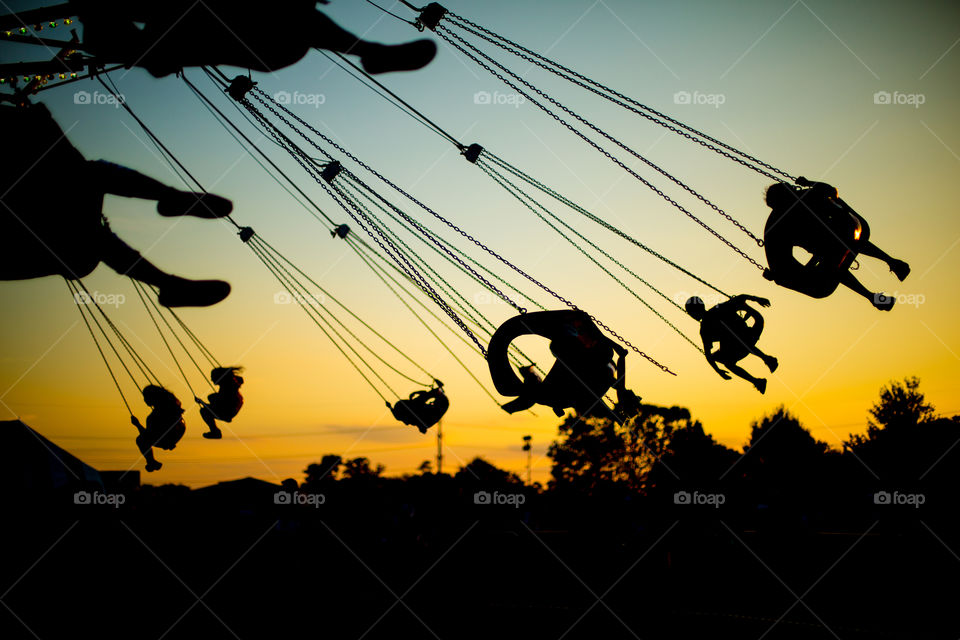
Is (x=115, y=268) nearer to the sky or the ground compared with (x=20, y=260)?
nearer to the sky

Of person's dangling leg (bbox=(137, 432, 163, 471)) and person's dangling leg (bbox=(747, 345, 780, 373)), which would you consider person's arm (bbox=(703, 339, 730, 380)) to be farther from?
person's dangling leg (bbox=(137, 432, 163, 471))

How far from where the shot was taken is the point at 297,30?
5.98m

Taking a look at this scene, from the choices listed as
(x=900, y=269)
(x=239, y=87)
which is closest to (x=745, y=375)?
(x=900, y=269)

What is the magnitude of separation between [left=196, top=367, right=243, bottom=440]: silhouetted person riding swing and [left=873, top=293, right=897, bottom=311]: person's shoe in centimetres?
946

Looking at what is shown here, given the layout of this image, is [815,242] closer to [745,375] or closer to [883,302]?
[883,302]

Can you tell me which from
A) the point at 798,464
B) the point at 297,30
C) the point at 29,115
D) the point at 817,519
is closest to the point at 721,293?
the point at 297,30

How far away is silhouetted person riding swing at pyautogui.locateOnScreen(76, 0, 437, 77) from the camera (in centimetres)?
588

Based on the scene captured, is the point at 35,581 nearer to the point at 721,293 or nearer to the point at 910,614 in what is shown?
the point at 721,293

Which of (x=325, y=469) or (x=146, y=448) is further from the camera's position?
(x=325, y=469)

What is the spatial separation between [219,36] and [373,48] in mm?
1663

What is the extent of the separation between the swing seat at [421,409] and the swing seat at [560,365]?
250 centimetres

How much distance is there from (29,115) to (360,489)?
10468 mm

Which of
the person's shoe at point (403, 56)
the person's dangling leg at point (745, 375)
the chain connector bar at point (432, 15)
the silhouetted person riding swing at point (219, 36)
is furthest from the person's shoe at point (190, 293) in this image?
the person's dangling leg at point (745, 375)

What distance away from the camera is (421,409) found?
9359mm
